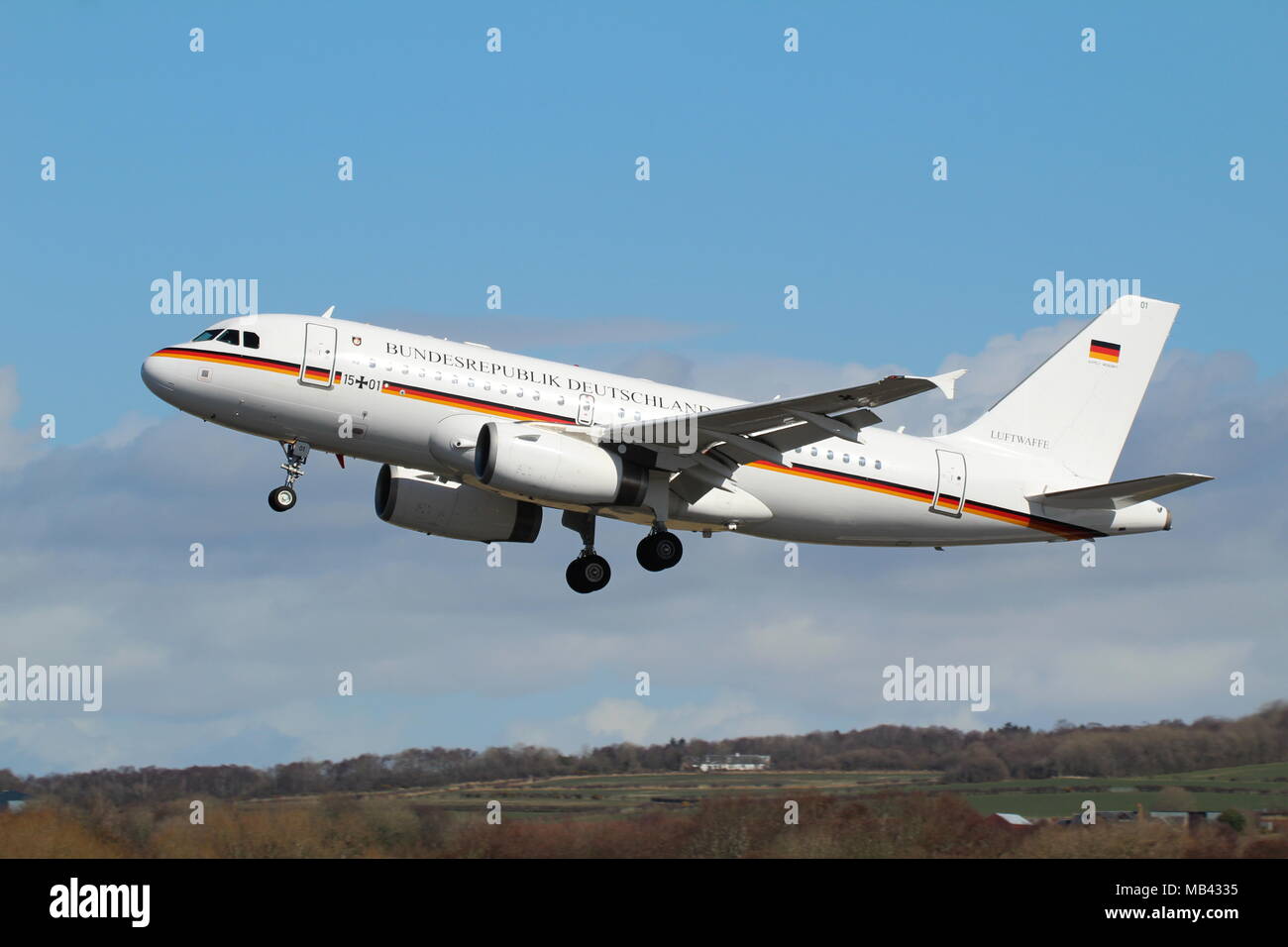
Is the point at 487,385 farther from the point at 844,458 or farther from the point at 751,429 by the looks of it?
the point at 844,458

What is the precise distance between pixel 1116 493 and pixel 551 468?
1285 centimetres

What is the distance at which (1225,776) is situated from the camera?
28.9 m

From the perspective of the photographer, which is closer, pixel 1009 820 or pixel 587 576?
pixel 1009 820

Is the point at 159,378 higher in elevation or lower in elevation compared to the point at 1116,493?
higher

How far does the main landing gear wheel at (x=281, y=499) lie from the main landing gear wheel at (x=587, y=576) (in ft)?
21.5

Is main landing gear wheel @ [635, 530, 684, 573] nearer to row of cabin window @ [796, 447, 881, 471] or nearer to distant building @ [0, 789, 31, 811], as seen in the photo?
row of cabin window @ [796, 447, 881, 471]

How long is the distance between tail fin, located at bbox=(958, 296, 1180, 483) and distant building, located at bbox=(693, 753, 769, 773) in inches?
465

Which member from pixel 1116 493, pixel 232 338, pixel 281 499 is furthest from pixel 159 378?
pixel 1116 493

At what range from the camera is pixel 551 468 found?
104ft

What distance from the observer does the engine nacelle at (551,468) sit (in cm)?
3138

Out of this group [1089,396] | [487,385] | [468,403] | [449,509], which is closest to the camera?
[468,403]
